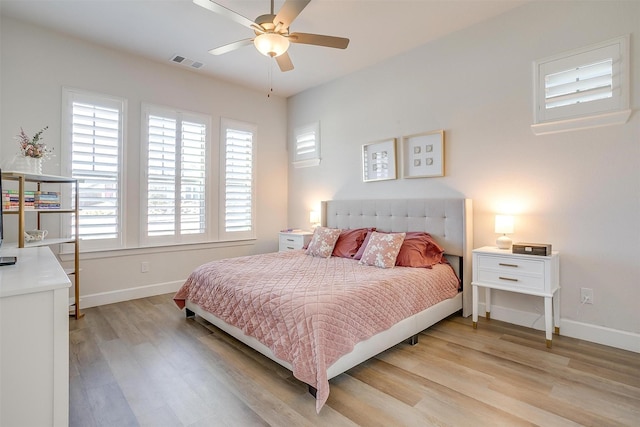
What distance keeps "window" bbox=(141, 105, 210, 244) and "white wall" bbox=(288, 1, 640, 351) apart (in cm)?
250

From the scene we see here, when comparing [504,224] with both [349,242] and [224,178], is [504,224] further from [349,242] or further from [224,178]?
[224,178]

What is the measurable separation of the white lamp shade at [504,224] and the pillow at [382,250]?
2.95 ft

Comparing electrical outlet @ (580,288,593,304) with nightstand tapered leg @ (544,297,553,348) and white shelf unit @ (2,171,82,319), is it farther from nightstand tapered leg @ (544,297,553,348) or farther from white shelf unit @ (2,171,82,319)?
white shelf unit @ (2,171,82,319)

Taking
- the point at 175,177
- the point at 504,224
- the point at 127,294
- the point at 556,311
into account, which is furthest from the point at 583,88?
the point at 127,294

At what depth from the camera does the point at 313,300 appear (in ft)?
6.70

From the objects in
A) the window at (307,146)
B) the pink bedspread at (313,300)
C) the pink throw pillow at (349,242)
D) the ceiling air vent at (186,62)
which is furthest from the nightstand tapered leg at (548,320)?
the ceiling air vent at (186,62)

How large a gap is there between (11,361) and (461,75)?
409cm

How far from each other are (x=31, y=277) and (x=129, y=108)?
3203 millimetres

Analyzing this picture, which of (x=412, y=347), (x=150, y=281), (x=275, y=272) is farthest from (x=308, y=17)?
(x=150, y=281)

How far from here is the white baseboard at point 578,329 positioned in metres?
2.52

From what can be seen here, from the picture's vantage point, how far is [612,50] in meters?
2.54

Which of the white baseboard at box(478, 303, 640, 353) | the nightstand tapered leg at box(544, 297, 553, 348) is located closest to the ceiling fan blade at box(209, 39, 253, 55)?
the nightstand tapered leg at box(544, 297, 553, 348)

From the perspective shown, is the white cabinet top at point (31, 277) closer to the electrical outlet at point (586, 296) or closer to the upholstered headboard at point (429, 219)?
the upholstered headboard at point (429, 219)

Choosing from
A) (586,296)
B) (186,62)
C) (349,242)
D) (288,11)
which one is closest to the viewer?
(288,11)
